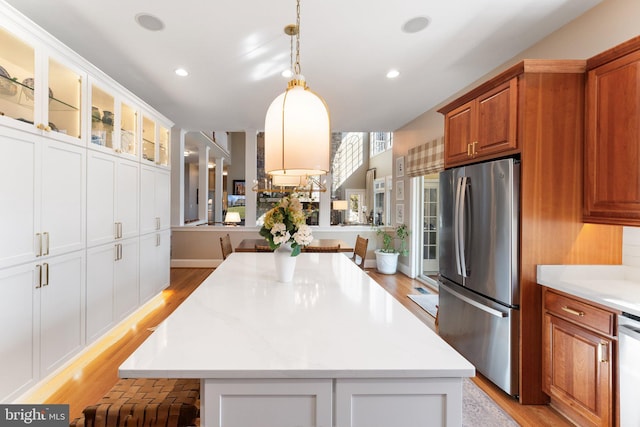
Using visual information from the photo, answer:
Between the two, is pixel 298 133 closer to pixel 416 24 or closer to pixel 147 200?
pixel 416 24

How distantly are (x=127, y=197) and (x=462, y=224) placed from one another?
10.5ft

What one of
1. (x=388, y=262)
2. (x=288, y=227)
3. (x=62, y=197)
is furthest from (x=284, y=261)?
(x=388, y=262)

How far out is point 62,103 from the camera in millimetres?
2285

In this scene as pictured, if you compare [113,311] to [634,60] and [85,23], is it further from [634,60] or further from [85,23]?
[634,60]

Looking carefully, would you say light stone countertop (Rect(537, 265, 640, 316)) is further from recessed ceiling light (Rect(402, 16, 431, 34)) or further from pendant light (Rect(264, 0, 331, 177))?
recessed ceiling light (Rect(402, 16, 431, 34))

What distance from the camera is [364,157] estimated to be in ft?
33.5

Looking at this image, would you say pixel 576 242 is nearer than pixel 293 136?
No

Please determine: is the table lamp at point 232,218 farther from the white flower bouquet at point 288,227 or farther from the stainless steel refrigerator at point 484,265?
the white flower bouquet at point 288,227

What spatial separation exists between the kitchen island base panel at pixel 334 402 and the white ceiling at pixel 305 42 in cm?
244

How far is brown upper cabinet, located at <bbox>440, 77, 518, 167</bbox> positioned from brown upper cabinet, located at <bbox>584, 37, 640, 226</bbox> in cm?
42

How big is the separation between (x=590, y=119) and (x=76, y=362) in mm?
4034

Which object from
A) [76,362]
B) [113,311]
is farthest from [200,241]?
[76,362]

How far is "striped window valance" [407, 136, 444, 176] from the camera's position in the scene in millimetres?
4305

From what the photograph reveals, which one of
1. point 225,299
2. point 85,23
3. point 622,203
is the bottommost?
point 225,299
